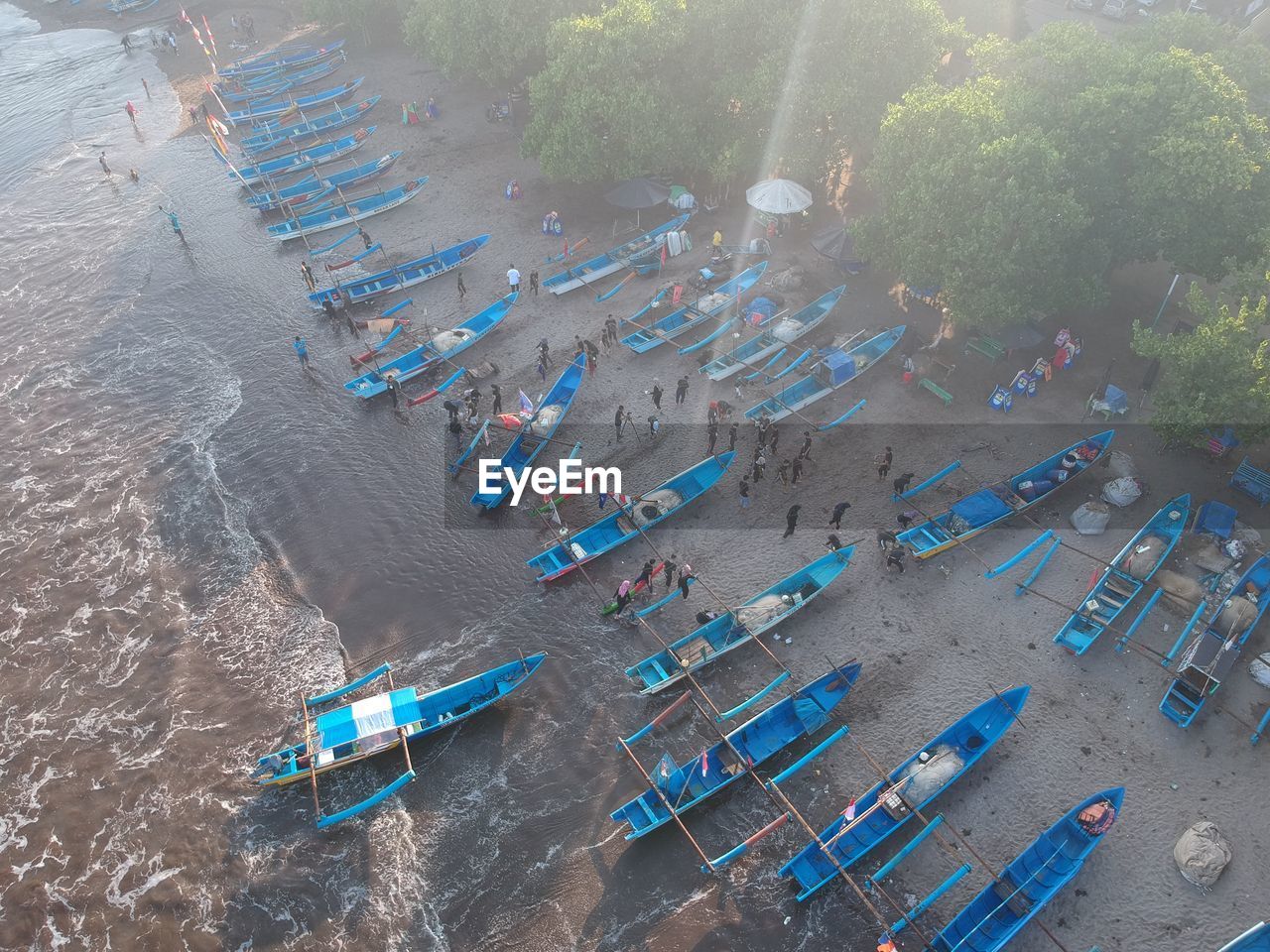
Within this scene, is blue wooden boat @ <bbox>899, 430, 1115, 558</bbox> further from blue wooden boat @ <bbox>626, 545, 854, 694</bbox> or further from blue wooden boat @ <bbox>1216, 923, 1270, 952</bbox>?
blue wooden boat @ <bbox>1216, 923, 1270, 952</bbox>

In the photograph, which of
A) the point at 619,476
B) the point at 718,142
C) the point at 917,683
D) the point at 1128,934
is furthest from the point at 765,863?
the point at 718,142

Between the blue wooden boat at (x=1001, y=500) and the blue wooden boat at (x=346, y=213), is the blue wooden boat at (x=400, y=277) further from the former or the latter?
the blue wooden boat at (x=1001, y=500)

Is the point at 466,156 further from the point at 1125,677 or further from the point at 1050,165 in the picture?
the point at 1125,677

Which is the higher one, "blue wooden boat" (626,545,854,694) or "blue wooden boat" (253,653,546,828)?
"blue wooden boat" (626,545,854,694)

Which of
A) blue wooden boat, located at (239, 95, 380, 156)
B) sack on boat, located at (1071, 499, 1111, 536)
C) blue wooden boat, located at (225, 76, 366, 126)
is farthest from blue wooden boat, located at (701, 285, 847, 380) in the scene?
blue wooden boat, located at (225, 76, 366, 126)

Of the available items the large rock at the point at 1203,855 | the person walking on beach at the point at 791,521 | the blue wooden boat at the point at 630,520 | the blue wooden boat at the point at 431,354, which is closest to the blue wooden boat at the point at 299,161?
the blue wooden boat at the point at 431,354
